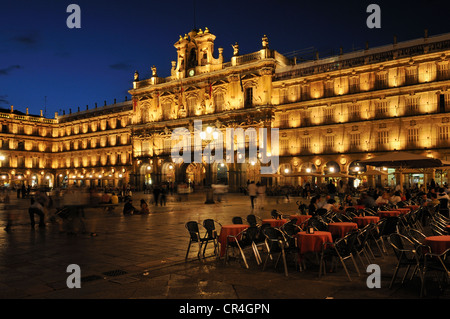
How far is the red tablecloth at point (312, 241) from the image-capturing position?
24.9 ft

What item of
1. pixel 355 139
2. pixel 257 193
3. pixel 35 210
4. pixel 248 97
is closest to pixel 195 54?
pixel 248 97

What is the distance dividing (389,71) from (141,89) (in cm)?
2948

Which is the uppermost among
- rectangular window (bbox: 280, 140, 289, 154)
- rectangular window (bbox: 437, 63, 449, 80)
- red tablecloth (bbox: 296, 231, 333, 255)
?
rectangular window (bbox: 437, 63, 449, 80)

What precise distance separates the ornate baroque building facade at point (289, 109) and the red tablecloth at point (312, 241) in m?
28.4

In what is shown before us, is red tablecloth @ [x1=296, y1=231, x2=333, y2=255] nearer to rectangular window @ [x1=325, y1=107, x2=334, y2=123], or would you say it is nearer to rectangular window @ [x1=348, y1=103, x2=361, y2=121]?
rectangular window @ [x1=348, y1=103, x2=361, y2=121]

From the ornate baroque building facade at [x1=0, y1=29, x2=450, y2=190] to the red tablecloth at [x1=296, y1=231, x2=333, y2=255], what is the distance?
2836cm

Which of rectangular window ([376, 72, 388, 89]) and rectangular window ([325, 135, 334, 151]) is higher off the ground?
rectangular window ([376, 72, 388, 89])

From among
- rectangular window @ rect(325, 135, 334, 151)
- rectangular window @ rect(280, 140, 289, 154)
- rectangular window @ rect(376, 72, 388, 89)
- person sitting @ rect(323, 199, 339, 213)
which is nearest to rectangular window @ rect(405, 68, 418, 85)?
rectangular window @ rect(376, 72, 388, 89)

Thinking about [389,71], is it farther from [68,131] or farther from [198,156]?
[68,131]

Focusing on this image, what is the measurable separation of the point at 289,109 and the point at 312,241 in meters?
33.8

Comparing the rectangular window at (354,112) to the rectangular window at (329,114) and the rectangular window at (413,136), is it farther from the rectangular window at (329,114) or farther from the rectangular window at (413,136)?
the rectangular window at (413,136)

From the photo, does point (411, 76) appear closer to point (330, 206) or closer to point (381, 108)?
point (381, 108)

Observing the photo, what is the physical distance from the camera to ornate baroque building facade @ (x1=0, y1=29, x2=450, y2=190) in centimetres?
3344

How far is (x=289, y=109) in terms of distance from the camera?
1594 inches
